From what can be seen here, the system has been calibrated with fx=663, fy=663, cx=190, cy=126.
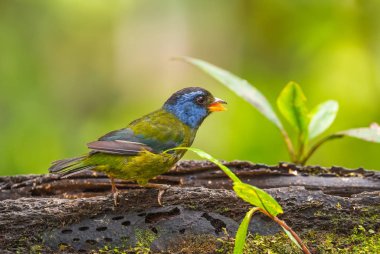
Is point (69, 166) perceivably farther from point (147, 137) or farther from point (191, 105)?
point (191, 105)

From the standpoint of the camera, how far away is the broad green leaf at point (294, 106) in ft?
14.4

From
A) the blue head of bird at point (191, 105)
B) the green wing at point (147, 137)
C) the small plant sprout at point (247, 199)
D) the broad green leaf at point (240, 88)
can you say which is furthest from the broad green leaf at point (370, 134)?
the small plant sprout at point (247, 199)

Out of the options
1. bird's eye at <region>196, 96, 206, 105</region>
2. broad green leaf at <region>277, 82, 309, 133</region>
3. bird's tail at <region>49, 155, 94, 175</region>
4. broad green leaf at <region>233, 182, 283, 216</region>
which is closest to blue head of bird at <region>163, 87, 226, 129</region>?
bird's eye at <region>196, 96, 206, 105</region>

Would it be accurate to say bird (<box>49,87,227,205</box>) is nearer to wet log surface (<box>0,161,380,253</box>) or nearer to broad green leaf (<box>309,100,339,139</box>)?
wet log surface (<box>0,161,380,253</box>)

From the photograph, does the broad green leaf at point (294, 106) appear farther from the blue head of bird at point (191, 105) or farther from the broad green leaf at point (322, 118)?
the blue head of bird at point (191, 105)

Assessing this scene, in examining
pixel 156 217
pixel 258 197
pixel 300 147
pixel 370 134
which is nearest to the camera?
pixel 258 197

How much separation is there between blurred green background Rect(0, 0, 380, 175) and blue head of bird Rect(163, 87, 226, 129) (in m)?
2.20

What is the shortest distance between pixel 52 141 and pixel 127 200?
364 centimetres

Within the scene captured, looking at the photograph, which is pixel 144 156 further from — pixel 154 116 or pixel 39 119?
pixel 39 119

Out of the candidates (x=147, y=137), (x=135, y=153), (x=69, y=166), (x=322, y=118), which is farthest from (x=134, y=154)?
(x=322, y=118)

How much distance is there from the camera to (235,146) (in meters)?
6.77

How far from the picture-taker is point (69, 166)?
3.79 metres

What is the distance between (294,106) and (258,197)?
1.90 meters

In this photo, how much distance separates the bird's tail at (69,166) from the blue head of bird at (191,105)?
813mm
